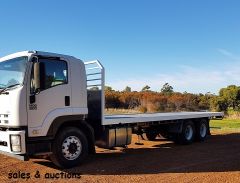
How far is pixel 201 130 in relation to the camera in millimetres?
15031

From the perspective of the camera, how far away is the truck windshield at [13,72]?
864cm

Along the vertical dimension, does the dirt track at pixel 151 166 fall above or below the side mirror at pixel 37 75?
below

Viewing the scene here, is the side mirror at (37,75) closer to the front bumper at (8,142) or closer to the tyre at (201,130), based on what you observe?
the front bumper at (8,142)

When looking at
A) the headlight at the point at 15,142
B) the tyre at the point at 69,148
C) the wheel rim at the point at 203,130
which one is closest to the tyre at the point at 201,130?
the wheel rim at the point at 203,130

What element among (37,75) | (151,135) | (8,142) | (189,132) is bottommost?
(151,135)

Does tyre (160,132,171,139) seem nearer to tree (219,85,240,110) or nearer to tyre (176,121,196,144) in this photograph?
tyre (176,121,196,144)

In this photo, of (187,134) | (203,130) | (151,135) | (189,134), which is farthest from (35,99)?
(203,130)

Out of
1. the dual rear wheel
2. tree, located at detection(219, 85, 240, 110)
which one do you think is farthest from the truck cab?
tree, located at detection(219, 85, 240, 110)

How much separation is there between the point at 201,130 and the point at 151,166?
6016 mm

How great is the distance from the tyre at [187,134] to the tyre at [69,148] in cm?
536

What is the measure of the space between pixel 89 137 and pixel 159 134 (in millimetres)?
5428

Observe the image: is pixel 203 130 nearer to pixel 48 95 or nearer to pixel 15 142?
pixel 48 95

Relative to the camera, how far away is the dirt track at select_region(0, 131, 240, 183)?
8.39 m

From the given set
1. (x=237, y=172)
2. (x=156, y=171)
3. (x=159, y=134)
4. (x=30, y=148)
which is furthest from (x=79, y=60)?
(x=159, y=134)
